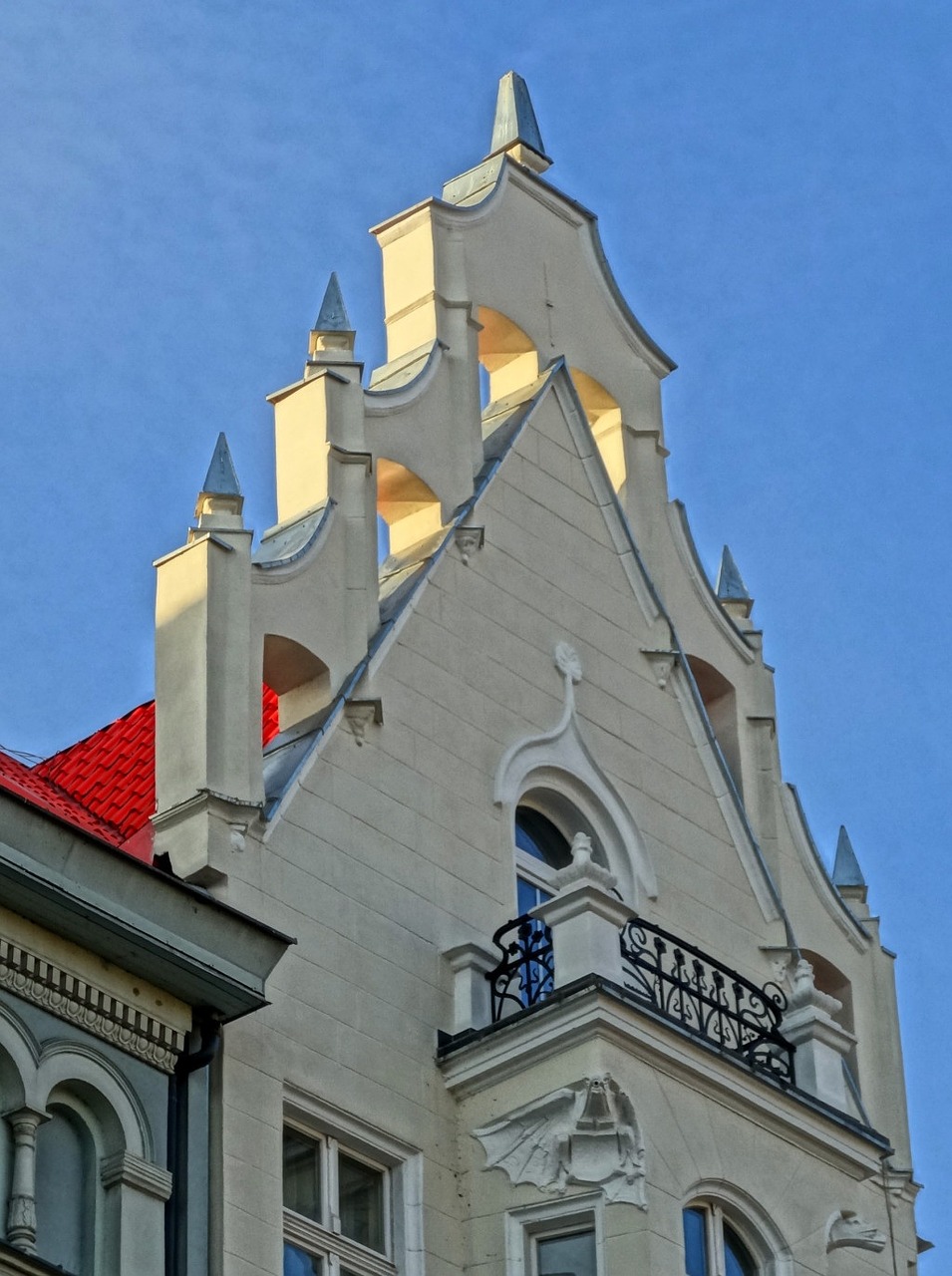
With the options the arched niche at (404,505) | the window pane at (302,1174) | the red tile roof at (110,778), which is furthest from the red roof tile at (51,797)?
the arched niche at (404,505)

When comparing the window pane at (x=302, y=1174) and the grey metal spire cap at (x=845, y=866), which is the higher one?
the grey metal spire cap at (x=845, y=866)

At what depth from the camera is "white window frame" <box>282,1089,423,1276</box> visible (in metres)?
21.2

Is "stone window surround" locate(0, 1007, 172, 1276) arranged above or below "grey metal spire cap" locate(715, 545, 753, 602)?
below

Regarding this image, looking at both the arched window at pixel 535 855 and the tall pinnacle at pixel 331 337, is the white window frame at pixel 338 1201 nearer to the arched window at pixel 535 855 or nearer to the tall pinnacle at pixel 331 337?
the arched window at pixel 535 855

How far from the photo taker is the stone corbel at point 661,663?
26.3 meters

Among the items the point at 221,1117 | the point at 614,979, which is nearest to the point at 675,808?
the point at 614,979

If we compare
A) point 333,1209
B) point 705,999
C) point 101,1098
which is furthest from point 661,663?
point 101,1098

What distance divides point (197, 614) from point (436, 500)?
10.1 feet

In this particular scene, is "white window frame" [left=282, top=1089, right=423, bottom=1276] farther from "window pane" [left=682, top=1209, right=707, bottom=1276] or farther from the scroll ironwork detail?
the scroll ironwork detail

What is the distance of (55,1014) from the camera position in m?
20.2

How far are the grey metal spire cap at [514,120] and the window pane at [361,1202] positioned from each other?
9771mm

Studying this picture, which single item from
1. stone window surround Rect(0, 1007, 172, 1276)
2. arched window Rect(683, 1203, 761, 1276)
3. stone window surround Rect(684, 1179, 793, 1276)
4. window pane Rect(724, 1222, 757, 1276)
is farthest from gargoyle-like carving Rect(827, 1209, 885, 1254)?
stone window surround Rect(0, 1007, 172, 1276)

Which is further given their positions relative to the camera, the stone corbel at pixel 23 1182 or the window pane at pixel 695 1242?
the window pane at pixel 695 1242

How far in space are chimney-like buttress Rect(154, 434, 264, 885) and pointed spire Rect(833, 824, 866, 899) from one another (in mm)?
6569
